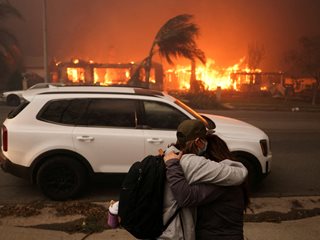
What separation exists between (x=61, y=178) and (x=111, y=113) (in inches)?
43.6

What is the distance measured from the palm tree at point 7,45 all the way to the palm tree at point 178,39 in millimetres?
10236

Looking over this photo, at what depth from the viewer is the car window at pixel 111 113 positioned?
575 centimetres

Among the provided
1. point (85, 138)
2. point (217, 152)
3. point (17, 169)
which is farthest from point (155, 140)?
point (217, 152)

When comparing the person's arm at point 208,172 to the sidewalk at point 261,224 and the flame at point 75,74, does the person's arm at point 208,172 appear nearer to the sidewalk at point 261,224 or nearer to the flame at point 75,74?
the sidewalk at point 261,224

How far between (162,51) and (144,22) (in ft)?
163

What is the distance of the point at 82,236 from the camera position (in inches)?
170

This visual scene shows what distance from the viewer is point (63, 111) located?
5797mm

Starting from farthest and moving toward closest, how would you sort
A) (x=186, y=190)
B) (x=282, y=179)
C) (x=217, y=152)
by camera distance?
(x=282, y=179), (x=217, y=152), (x=186, y=190)

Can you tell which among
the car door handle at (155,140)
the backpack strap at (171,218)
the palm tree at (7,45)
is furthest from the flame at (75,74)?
the backpack strap at (171,218)

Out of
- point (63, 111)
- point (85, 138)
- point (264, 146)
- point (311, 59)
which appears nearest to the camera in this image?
point (85, 138)

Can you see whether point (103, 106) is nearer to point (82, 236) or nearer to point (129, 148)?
point (129, 148)

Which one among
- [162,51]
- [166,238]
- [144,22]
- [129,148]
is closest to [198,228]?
[166,238]

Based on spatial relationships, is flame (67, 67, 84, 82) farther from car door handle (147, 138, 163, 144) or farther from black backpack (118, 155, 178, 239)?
black backpack (118, 155, 178, 239)

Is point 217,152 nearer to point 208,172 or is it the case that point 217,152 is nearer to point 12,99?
point 208,172
